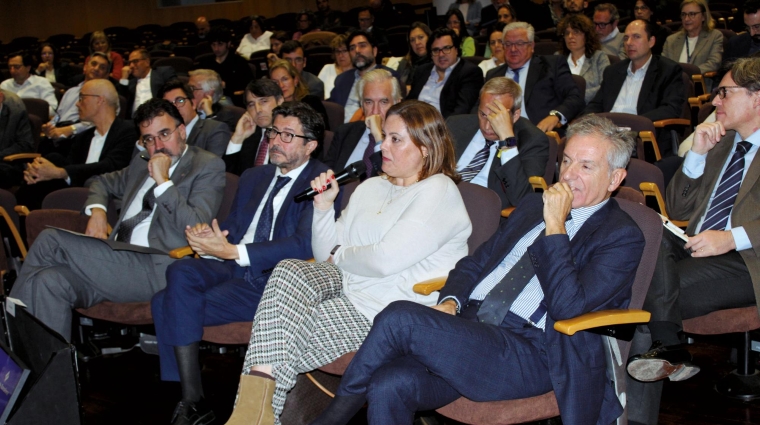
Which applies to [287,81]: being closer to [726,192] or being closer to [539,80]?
[539,80]

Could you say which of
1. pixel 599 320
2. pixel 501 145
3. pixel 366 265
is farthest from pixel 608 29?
pixel 599 320

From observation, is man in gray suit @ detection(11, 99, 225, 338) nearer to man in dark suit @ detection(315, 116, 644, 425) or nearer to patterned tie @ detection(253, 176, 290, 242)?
patterned tie @ detection(253, 176, 290, 242)

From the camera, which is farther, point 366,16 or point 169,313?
point 366,16

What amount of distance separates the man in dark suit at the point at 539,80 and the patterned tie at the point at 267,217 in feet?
6.28

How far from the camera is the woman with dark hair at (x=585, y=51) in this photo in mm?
5297

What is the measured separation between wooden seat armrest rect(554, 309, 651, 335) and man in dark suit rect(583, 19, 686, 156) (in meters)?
2.56

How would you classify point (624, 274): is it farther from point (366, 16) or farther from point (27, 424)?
point (366, 16)

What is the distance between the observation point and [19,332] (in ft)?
8.19

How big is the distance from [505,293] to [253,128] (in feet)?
7.61

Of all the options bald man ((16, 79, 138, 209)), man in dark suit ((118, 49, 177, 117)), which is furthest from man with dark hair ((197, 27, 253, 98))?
bald man ((16, 79, 138, 209))

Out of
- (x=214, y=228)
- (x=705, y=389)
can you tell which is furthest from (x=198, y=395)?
(x=705, y=389)

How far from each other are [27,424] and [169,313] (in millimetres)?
703

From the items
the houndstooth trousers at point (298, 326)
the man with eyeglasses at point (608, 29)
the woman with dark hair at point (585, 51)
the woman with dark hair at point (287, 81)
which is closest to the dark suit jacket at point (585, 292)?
the houndstooth trousers at point (298, 326)

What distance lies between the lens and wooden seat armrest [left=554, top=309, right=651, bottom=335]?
1862 mm
